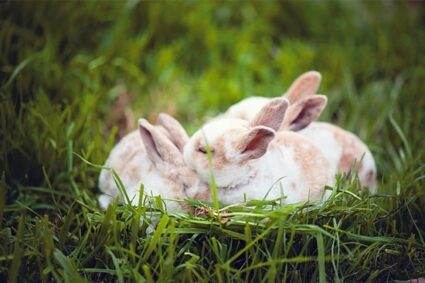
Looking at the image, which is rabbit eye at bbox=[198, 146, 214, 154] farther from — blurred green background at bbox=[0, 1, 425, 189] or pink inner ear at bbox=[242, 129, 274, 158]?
blurred green background at bbox=[0, 1, 425, 189]

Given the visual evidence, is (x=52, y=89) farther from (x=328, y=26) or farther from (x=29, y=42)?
(x=328, y=26)

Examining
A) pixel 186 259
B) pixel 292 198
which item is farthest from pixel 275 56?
pixel 186 259

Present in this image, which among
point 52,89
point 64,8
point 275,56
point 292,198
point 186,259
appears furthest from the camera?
point 275,56

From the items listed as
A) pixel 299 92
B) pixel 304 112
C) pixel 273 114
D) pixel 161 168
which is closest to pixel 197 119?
pixel 299 92

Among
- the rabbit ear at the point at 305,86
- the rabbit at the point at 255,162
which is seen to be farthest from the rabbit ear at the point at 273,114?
the rabbit ear at the point at 305,86

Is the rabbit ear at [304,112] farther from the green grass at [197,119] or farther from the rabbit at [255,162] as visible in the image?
the green grass at [197,119]

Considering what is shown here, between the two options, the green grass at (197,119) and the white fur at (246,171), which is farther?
the white fur at (246,171)

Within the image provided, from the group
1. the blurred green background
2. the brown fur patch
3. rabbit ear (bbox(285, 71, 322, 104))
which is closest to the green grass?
the blurred green background
